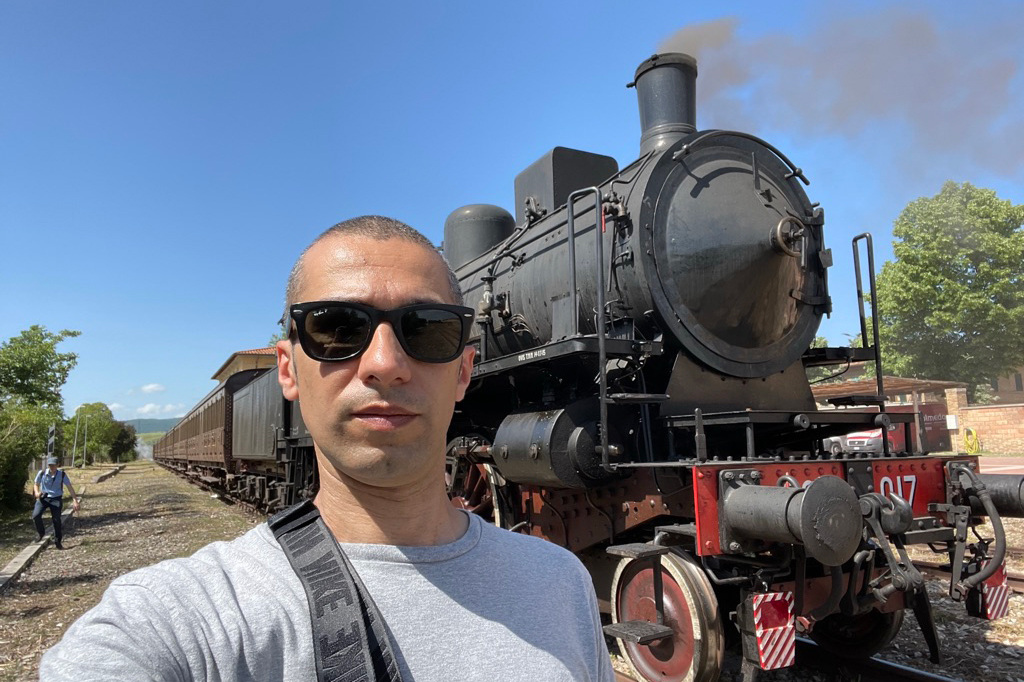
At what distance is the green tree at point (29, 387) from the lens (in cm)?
1627

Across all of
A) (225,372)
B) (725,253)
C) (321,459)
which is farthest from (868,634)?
(225,372)

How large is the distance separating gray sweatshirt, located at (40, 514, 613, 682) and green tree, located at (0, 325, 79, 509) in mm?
17918

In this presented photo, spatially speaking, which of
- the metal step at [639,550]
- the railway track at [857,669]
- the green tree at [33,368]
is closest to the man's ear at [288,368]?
the metal step at [639,550]

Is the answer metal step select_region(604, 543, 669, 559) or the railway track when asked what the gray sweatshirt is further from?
the railway track

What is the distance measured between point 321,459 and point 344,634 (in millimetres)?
348

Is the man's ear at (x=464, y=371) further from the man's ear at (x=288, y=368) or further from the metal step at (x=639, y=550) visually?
the metal step at (x=639, y=550)

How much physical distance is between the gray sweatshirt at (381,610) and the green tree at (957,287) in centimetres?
3898

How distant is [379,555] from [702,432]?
10.8 ft

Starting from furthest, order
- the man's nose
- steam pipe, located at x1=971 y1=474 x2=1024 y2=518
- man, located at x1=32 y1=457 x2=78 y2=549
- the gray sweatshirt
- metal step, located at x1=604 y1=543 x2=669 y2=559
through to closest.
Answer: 1. man, located at x1=32 y1=457 x2=78 y2=549
2. steam pipe, located at x1=971 y1=474 x2=1024 y2=518
3. metal step, located at x1=604 y1=543 x2=669 y2=559
4. the man's nose
5. the gray sweatshirt

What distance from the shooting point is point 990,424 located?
26031 millimetres

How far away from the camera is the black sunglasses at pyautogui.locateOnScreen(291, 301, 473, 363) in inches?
45.4

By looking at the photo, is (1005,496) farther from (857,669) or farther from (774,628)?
(774,628)

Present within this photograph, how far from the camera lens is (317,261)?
1.24 m

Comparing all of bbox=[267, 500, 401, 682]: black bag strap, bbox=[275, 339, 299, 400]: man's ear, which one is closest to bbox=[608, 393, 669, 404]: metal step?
bbox=[275, 339, 299, 400]: man's ear
